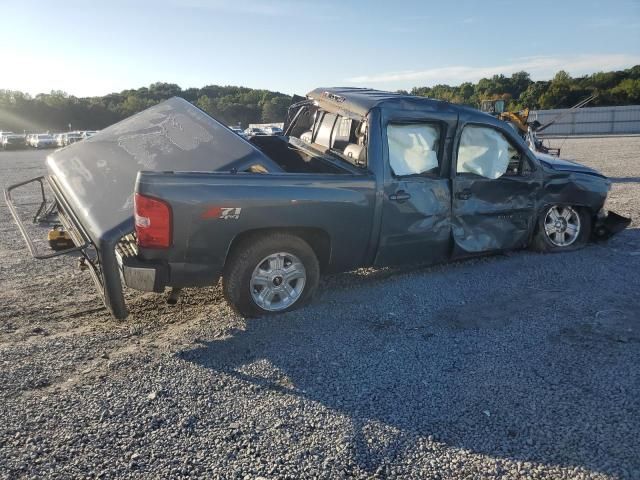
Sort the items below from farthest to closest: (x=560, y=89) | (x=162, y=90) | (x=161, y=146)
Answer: (x=162, y=90) → (x=560, y=89) → (x=161, y=146)

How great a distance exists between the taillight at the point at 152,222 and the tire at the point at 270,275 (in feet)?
2.16

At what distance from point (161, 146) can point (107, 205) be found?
991 mm

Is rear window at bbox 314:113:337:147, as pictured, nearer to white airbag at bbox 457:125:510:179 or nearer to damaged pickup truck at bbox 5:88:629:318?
damaged pickup truck at bbox 5:88:629:318

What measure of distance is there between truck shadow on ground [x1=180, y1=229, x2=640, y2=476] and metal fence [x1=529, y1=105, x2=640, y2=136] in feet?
167

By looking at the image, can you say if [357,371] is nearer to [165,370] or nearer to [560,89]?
[165,370]

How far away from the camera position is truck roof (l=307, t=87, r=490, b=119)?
5.22 m

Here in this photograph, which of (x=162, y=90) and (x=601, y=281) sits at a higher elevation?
(x=162, y=90)

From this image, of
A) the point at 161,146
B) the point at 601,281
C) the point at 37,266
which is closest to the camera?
the point at 161,146

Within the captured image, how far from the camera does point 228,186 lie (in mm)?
4188

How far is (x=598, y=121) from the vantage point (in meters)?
52.6

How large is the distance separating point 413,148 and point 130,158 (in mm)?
2788

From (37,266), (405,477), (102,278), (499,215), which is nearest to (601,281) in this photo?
(499,215)

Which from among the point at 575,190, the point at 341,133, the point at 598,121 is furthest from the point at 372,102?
the point at 598,121

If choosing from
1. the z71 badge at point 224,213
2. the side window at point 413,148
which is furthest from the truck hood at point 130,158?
the side window at point 413,148
